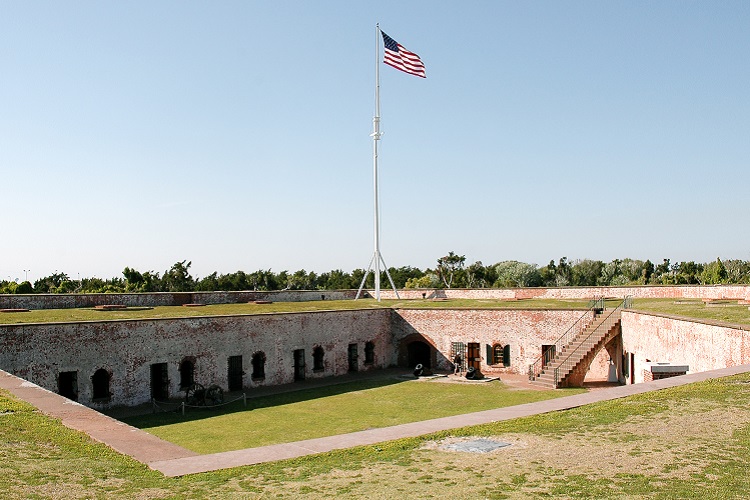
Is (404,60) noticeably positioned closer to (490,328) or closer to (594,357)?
(490,328)

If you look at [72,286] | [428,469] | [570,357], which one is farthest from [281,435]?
[72,286]

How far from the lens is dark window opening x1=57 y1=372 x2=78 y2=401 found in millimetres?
19531

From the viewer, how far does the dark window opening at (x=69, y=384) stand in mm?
19531

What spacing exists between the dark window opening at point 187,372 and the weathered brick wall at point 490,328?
11.0m

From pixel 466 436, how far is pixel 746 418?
11.7ft

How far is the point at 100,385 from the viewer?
20406mm

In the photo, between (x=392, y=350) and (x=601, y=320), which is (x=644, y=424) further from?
(x=392, y=350)

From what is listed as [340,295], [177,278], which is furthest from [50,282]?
[340,295]

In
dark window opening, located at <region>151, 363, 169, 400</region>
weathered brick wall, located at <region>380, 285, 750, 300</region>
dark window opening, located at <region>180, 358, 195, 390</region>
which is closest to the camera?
dark window opening, located at <region>151, 363, 169, 400</region>

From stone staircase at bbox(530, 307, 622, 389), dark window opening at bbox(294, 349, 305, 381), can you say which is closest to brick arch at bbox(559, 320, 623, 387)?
stone staircase at bbox(530, 307, 622, 389)

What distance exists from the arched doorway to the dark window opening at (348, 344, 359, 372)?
2955mm

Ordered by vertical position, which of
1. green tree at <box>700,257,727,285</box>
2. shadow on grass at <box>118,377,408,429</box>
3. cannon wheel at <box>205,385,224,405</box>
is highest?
green tree at <box>700,257,727,285</box>

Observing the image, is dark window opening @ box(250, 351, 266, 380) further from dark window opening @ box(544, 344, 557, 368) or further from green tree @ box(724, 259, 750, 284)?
green tree @ box(724, 259, 750, 284)

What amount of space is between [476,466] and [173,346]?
56.0 feet
